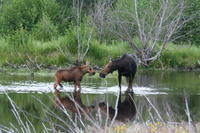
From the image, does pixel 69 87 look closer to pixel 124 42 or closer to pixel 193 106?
pixel 193 106

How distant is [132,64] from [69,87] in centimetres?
211

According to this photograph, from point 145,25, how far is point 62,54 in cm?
567

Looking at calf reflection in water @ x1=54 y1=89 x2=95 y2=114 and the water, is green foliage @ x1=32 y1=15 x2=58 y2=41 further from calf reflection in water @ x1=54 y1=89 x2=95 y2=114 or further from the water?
calf reflection in water @ x1=54 y1=89 x2=95 y2=114

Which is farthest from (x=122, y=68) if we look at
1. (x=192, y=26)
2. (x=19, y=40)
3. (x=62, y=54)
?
(x=192, y=26)

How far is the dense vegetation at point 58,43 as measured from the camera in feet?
90.1

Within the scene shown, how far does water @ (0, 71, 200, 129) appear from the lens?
1363 centimetres

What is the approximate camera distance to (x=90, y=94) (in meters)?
16.7

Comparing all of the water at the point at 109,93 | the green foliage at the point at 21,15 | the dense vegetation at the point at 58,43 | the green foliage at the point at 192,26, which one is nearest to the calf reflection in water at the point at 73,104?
the water at the point at 109,93

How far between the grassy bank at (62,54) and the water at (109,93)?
→ 3.71m

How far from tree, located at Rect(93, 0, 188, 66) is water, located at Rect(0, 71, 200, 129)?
3970 millimetres

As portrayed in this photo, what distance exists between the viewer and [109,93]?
17.2 m

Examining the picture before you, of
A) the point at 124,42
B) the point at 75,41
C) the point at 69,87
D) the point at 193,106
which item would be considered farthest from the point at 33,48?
the point at 193,106

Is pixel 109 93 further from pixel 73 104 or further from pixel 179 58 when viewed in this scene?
pixel 179 58

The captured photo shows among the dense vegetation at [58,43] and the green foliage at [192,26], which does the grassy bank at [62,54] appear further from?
the green foliage at [192,26]
